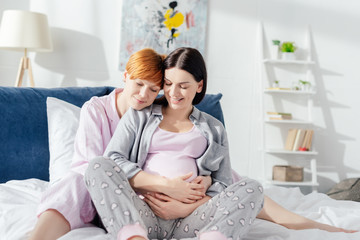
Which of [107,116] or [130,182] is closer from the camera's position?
[130,182]

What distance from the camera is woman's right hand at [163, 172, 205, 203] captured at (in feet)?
4.85

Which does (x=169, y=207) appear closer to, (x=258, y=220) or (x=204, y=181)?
(x=204, y=181)

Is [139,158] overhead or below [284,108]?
overhead

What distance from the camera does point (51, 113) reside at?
1.98 m

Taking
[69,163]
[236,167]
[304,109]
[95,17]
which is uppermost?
[95,17]

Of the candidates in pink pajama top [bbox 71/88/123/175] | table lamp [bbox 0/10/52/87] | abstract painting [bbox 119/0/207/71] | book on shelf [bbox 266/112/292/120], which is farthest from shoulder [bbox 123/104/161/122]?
book on shelf [bbox 266/112/292/120]

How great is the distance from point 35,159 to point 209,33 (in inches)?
98.4

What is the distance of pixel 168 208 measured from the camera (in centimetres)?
146

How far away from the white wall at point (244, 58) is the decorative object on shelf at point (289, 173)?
0.23 meters

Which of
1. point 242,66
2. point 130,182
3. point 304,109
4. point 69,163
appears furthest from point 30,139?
point 304,109

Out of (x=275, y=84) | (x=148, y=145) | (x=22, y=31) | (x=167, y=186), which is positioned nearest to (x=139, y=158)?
(x=148, y=145)

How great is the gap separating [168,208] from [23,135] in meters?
0.85

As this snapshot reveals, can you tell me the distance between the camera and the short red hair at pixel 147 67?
1.67m

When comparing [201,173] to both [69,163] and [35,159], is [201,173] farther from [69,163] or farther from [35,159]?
[35,159]
